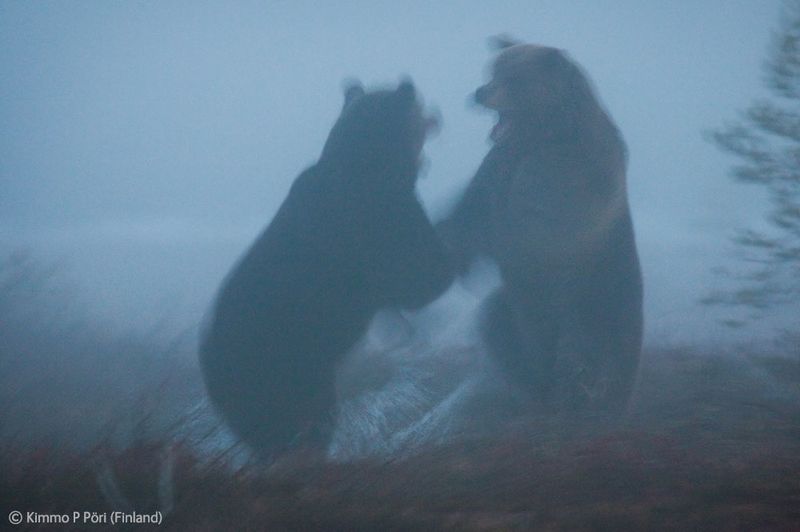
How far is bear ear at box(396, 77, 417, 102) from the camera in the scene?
4.65 m

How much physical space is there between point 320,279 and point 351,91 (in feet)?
5.05

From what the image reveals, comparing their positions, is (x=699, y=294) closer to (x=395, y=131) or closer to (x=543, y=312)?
(x=543, y=312)

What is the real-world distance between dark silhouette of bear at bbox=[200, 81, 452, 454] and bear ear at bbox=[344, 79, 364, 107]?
6.5 inches

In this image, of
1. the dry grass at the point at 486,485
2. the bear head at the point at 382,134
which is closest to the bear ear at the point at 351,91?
the bear head at the point at 382,134

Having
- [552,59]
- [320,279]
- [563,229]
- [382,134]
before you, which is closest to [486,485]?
[320,279]

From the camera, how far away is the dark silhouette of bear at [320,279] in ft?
13.1

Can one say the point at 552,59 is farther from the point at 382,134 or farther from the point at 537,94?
the point at 382,134

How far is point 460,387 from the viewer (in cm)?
538

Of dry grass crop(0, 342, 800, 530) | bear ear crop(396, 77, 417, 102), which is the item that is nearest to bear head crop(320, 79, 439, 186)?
bear ear crop(396, 77, 417, 102)

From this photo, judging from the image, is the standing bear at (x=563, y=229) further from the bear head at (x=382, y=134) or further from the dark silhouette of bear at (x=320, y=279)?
the dark silhouette of bear at (x=320, y=279)

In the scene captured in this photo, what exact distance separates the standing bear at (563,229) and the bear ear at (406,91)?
0.47 meters

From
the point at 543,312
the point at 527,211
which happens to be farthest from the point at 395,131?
the point at 543,312

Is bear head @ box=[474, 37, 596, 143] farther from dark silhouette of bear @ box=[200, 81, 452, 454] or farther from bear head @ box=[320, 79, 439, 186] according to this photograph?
dark silhouette of bear @ box=[200, 81, 452, 454]

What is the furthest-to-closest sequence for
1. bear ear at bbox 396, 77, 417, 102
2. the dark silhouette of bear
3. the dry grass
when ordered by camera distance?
bear ear at bbox 396, 77, 417, 102 < the dark silhouette of bear < the dry grass
